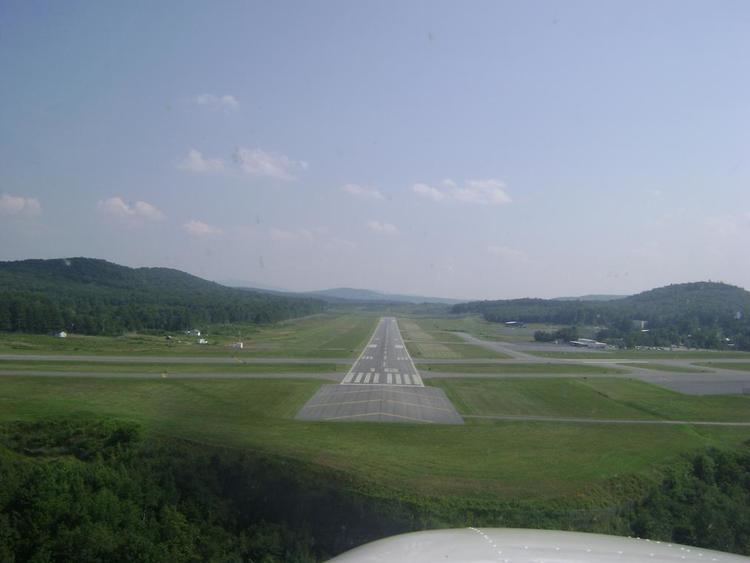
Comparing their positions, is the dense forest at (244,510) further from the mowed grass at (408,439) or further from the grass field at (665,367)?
the grass field at (665,367)

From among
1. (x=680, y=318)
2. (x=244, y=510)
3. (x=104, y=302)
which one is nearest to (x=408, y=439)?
(x=244, y=510)

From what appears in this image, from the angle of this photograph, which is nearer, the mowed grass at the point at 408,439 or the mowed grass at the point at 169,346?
the mowed grass at the point at 408,439

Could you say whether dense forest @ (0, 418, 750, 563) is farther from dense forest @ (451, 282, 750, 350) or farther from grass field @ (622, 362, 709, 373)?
dense forest @ (451, 282, 750, 350)

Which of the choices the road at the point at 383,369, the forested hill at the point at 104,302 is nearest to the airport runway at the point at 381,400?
the road at the point at 383,369

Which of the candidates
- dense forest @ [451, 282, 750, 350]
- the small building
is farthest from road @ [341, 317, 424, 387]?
dense forest @ [451, 282, 750, 350]

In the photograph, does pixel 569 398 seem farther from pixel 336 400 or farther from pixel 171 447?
pixel 171 447

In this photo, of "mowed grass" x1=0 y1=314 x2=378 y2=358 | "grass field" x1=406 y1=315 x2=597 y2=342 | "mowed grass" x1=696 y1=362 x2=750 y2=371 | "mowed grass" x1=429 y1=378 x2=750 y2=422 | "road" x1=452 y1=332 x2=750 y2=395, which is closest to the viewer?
"mowed grass" x1=429 y1=378 x2=750 y2=422

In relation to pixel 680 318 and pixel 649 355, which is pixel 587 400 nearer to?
pixel 649 355
